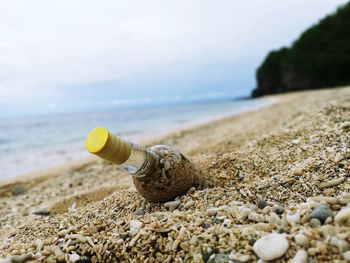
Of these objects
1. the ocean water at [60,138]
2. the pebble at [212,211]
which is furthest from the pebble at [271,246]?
the ocean water at [60,138]

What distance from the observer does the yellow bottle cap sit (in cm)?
205

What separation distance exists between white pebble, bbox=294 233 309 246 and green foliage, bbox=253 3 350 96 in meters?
48.8

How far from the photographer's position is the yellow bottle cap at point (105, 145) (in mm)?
2051

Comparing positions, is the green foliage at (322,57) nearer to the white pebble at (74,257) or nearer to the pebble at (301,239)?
the pebble at (301,239)

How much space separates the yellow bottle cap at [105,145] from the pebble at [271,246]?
104 cm

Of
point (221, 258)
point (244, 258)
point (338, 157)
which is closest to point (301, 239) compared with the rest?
point (244, 258)

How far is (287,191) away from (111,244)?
139cm

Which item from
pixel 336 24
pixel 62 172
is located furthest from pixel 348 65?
pixel 62 172

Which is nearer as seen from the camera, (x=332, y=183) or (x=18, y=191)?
(x=332, y=183)

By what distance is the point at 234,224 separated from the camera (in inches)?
79.9

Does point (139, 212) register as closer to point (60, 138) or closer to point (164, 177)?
point (164, 177)

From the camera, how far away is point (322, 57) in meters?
49.5

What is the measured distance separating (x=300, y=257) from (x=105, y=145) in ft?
4.19

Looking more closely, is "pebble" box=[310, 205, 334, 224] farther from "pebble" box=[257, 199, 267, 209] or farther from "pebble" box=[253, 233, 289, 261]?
"pebble" box=[257, 199, 267, 209]
